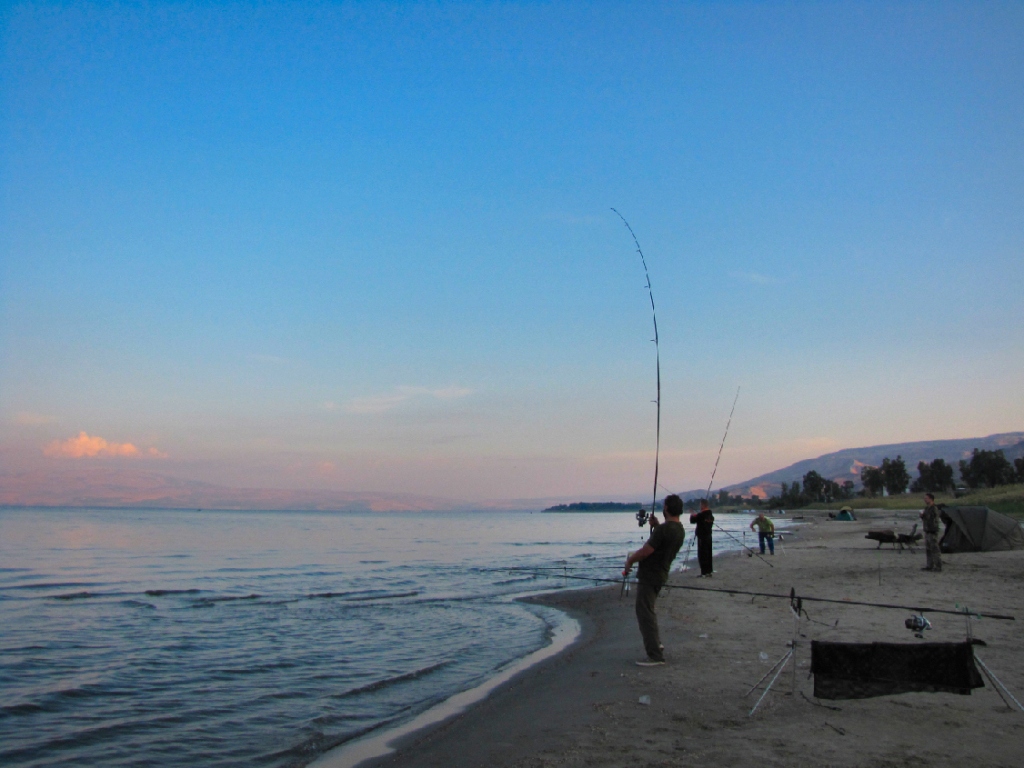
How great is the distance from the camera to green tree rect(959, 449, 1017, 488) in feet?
306

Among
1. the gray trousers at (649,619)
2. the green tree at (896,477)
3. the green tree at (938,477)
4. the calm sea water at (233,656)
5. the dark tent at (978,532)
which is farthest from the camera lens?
the green tree at (896,477)

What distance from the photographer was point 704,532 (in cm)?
1897

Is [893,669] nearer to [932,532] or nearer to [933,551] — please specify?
[932,532]

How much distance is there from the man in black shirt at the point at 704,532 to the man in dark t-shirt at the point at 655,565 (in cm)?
942

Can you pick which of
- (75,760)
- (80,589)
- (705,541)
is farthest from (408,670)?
(80,589)

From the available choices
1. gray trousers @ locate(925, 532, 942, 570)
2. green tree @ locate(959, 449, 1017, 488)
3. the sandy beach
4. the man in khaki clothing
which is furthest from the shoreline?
green tree @ locate(959, 449, 1017, 488)

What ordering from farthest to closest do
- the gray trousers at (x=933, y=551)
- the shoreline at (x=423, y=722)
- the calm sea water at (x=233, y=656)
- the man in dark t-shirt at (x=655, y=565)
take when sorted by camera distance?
1. the gray trousers at (x=933, y=551)
2. the man in dark t-shirt at (x=655, y=565)
3. the calm sea water at (x=233, y=656)
4. the shoreline at (x=423, y=722)

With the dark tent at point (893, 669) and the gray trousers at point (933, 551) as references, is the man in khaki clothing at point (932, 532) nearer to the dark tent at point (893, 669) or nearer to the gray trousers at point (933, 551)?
the gray trousers at point (933, 551)

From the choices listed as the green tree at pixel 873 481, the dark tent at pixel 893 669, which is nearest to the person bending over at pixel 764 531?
the dark tent at pixel 893 669

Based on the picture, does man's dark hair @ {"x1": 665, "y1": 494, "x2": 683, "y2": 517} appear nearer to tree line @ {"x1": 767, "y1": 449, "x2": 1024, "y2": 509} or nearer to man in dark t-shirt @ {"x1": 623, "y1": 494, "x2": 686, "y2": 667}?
man in dark t-shirt @ {"x1": 623, "y1": 494, "x2": 686, "y2": 667}

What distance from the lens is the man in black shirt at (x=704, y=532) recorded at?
1831cm

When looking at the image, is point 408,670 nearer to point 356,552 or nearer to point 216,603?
point 216,603

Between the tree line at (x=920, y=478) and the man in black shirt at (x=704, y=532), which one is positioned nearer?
the man in black shirt at (x=704, y=532)

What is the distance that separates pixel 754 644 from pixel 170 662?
8882 mm
